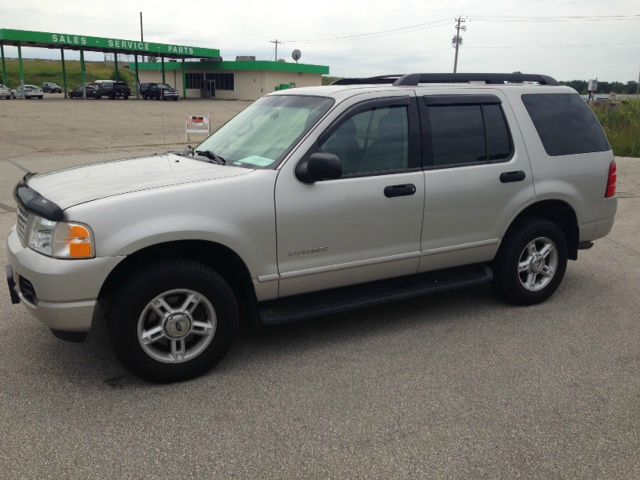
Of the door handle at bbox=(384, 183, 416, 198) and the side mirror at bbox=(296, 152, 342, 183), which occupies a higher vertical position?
the side mirror at bbox=(296, 152, 342, 183)

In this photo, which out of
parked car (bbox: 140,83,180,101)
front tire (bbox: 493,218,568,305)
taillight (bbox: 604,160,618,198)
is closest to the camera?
front tire (bbox: 493,218,568,305)

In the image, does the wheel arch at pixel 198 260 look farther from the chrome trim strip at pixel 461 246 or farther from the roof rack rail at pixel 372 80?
the roof rack rail at pixel 372 80

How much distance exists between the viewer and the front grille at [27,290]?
11.0 feet

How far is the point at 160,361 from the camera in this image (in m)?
3.57

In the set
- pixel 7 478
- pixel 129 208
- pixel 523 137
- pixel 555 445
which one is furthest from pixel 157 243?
pixel 523 137

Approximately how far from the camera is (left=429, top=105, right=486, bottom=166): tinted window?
14.5 feet

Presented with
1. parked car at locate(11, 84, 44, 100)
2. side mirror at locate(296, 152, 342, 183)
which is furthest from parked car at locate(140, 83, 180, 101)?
side mirror at locate(296, 152, 342, 183)

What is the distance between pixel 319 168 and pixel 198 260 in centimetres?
97

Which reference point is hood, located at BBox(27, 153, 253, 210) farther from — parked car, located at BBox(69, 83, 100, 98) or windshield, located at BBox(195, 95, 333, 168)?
parked car, located at BBox(69, 83, 100, 98)

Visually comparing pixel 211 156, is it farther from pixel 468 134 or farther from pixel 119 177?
pixel 468 134

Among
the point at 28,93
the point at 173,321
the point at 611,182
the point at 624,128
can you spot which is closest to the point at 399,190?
the point at 173,321

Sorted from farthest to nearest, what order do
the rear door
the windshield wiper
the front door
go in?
the rear door < the windshield wiper < the front door

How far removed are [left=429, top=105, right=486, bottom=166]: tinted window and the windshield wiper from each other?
5.12ft

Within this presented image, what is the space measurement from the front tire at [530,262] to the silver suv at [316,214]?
1cm
